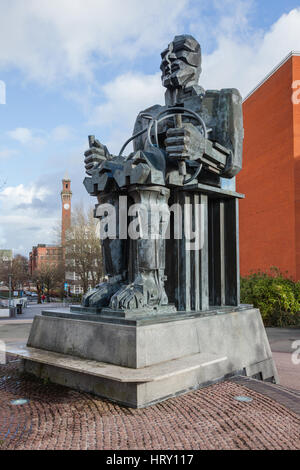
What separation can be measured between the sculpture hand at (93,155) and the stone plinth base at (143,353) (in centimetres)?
197

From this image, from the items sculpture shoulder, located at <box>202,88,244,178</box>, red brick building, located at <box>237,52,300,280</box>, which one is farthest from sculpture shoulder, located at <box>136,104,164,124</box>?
red brick building, located at <box>237,52,300,280</box>

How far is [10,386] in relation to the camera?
416 centimetres

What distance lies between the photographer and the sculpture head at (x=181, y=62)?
5.52 m

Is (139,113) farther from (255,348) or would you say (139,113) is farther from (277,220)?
(277,220)

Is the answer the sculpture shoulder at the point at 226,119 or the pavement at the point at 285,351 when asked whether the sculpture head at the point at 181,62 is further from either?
the pavement at the point at 285,351

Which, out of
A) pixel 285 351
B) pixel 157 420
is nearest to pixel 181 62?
pixel 157 420

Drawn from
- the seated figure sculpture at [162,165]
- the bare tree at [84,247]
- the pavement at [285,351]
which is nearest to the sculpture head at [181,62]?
the seated figure sculpture at [162,165]

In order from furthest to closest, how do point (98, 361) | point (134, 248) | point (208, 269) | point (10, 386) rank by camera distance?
1. point (208, 269)
2. point (134, 248)
3. point (10, 386)
4. point (98, 361)

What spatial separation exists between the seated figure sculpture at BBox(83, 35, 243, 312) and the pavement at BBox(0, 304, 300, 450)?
1084 millimetres

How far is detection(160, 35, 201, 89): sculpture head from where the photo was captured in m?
5.52

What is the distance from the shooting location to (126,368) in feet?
11.5

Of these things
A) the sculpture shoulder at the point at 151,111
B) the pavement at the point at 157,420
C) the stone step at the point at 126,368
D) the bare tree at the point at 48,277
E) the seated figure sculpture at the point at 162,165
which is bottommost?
the bare tree at the point at 48,277
